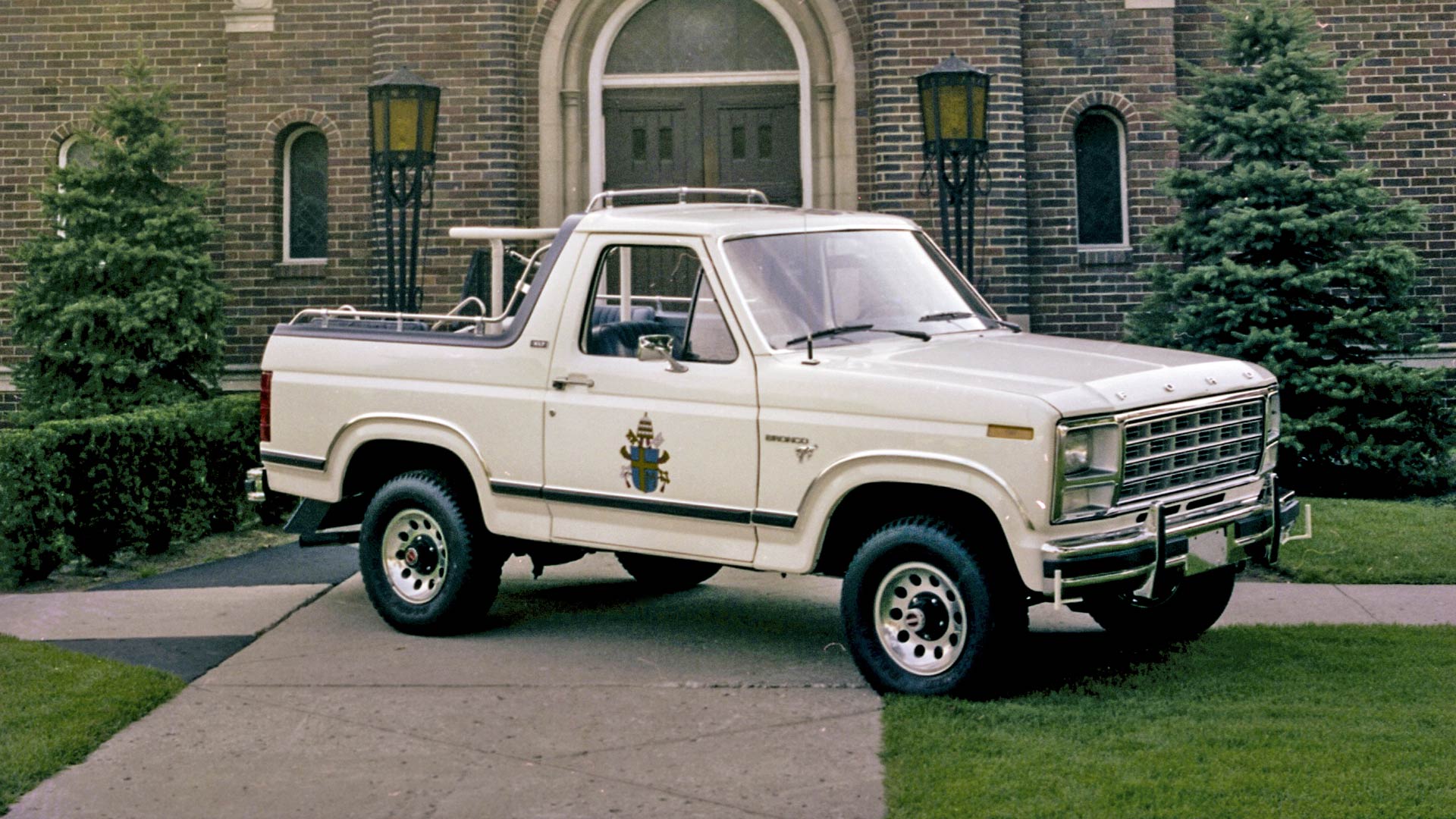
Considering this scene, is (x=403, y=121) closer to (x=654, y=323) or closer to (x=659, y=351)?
(x=654, y=323)

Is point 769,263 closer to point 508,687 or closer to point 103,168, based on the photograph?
point 508,687

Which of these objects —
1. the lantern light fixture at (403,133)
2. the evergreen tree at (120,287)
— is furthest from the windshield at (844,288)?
the evergreen tree at (120,287)

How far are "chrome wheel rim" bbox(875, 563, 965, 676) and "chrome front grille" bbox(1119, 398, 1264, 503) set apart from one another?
0.78 meters

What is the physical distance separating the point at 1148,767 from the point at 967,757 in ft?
1.97

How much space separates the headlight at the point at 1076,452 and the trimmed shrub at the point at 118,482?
614cm

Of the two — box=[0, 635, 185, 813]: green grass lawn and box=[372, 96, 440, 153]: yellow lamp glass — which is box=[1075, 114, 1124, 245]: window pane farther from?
box=[0, 635, 185, 813]: green grass lawn

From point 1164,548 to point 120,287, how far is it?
11.5 metres

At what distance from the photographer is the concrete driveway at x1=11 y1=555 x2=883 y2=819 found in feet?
18.3

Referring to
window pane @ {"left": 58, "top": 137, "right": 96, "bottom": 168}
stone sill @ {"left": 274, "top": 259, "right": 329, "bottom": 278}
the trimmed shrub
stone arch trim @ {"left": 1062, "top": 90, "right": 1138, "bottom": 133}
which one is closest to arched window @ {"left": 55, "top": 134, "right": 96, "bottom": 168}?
window pane @ {"left": 58, "top": 137, "right": 96, "bottom": 168}

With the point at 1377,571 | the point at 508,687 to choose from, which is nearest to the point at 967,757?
the point at 508,687

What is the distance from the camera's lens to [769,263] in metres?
7.37

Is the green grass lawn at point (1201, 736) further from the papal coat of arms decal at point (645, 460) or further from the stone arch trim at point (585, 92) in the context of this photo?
the stone arch trim at point (585, 92)

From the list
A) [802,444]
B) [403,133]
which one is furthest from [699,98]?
[802,444]

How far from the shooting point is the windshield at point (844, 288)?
7.23m
